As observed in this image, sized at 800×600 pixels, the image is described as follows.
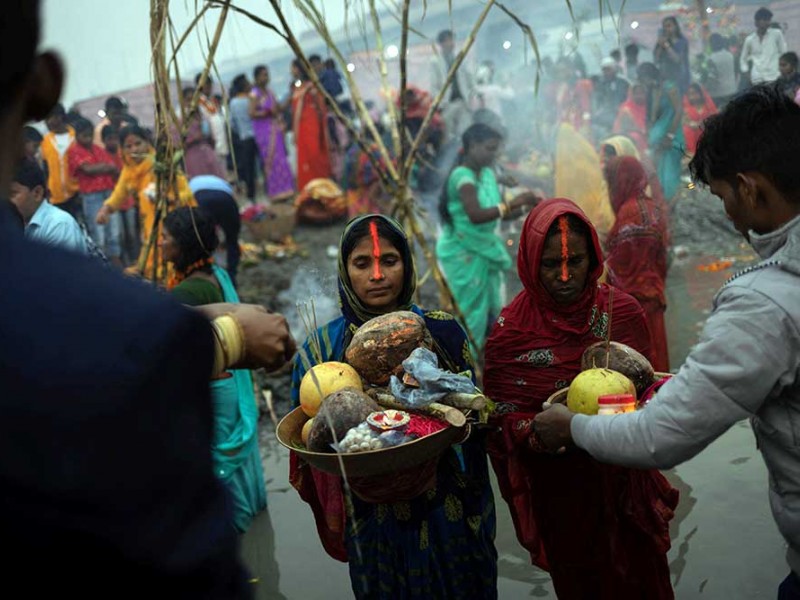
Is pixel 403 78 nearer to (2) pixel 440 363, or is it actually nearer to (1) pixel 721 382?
(2) pixel 440 363

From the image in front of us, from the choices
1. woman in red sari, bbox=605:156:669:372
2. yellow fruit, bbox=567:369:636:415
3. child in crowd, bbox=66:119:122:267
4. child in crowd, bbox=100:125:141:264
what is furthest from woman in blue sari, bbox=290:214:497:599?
child in crowd, bbox=100:125:141:264

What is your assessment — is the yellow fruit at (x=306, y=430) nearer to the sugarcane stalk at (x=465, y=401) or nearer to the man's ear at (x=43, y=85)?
the sugarcane stalk at (x=465, y=401)

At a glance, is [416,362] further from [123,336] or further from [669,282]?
[669,282]

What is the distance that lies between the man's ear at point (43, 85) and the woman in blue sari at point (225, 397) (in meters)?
3.10

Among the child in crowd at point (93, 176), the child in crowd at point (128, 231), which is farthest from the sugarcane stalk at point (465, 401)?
the child in crowd at point (128, 231)

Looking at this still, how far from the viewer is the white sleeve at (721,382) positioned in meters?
1.84

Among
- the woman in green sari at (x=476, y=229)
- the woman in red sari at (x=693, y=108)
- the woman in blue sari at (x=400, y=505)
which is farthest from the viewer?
the woman in red sari at (x=693, y=108)

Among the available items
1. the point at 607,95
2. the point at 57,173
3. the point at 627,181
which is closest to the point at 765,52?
the point at 607,95

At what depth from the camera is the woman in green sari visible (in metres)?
6.40

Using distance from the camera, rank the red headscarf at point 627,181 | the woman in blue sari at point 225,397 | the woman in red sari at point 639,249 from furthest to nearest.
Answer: the red headscarf at point 627,181 → the woman in red sari at point 639,249 → the woman in blue sari at point 225,397

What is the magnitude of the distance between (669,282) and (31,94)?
8899 millimetres

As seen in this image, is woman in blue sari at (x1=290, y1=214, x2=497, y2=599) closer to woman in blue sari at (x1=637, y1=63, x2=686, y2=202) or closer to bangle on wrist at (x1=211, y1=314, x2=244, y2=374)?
bangle on wrist at (x1=211, y1=314, x2=244, y2=374)

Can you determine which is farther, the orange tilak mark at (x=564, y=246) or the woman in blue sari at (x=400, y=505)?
the orange tilak mark at (x=564, y=246)

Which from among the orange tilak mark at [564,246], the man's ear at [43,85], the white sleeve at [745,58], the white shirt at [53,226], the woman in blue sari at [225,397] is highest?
the man's ear at [43,85]
